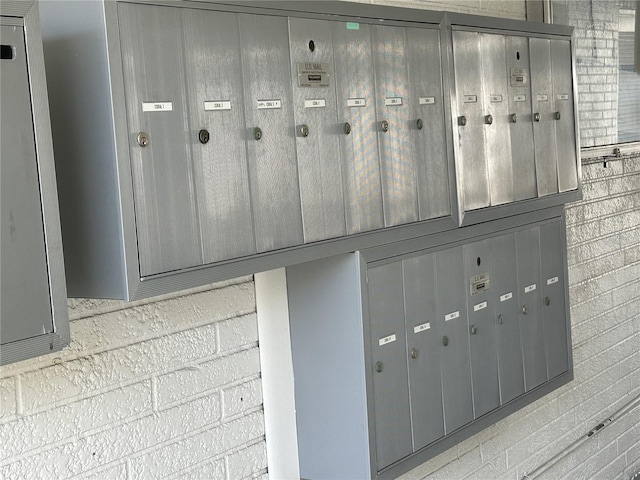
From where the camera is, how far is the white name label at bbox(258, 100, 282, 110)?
1979 mm

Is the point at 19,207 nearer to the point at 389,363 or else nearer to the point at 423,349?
the point at 389,363

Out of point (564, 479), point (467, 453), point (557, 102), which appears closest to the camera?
point (557, 102)

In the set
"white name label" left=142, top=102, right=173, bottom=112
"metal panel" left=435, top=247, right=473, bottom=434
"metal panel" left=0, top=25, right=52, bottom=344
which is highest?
"white name label" left=142, top=102, right=173, bottom=112

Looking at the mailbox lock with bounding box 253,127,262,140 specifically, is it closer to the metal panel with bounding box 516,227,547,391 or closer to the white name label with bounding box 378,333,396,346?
the white name label with bounding box 378,333,396,346

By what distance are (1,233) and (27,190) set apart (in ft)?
0.28

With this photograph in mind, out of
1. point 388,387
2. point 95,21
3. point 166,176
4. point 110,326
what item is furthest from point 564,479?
point 95,21

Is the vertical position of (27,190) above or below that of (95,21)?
below

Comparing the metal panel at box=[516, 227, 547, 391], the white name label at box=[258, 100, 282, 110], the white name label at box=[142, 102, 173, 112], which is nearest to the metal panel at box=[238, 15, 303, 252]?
the white name label at box=[258, 100, 282, 110]

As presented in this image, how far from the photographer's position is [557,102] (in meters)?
3.17

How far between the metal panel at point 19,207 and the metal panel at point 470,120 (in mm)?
1435

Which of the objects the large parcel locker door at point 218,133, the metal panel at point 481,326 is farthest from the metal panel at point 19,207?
the metal panel at point 481,326

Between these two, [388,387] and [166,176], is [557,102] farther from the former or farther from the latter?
[166,176]

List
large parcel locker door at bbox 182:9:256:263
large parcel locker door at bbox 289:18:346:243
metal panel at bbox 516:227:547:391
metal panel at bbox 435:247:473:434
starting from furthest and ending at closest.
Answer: metal panel at bbox 516:227:547:391 → metal panel at bbox 435:247:473:434 → large parcel locker door at bbox 289:18:346:243 → large parcel locker door at bbox 182:9:256:263

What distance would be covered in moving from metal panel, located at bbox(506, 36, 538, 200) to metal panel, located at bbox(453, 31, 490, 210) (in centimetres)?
20
